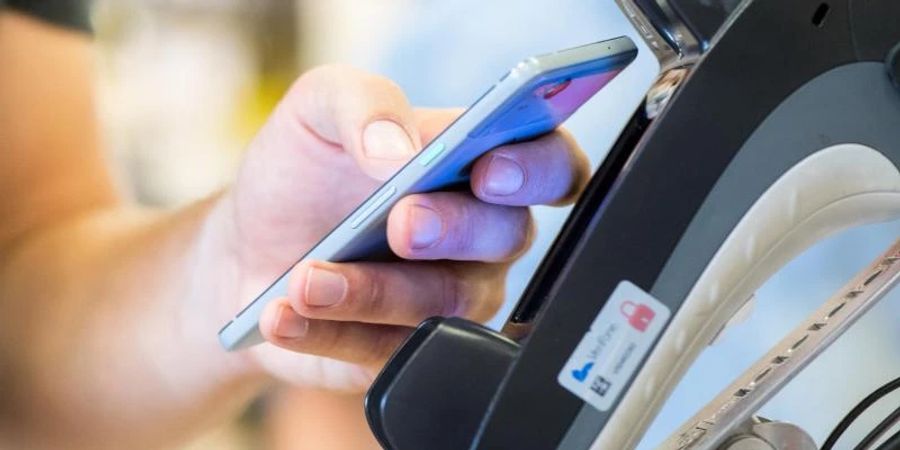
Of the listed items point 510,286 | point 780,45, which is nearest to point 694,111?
point 780,45

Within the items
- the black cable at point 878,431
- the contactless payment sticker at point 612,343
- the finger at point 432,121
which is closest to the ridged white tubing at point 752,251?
the contactless payment sticker at point 612,343

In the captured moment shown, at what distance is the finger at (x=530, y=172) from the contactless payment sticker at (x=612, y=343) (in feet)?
0.36

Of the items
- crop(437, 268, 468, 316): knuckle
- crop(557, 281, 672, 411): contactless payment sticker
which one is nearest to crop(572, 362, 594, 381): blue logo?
crop(557, 281, 672, 411): contactless payment sticker

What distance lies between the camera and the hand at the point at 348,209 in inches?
17.4

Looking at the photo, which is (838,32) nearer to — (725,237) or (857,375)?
(725,237)

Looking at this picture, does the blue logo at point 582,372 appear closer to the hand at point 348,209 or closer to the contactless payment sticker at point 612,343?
the contactless payment sticker at point 612,343

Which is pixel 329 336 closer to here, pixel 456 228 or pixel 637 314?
pixel 456 228

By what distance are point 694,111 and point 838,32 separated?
7cm

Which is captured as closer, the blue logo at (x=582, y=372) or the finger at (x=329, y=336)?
the blue logo at (x=582, y=372)

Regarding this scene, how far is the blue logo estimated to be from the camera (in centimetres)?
35

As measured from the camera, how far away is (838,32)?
1.15 feet

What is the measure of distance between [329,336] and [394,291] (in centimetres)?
5

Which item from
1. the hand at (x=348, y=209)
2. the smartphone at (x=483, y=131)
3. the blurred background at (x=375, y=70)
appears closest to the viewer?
the smartphone at (x=483, y=131)

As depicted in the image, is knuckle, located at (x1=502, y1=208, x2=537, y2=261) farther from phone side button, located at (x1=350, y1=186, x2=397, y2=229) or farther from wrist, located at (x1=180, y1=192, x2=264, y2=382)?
wrist, located at (x1=180, y1=192, x2=264, y2=382)
